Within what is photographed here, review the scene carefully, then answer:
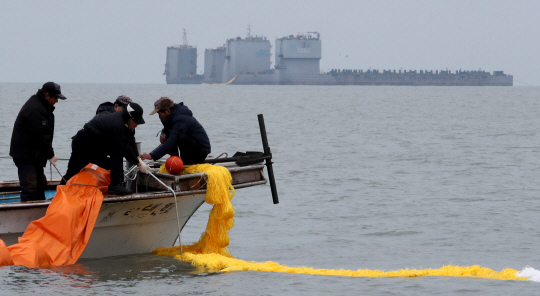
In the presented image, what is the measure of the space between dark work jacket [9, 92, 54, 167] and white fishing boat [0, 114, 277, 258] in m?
0.62

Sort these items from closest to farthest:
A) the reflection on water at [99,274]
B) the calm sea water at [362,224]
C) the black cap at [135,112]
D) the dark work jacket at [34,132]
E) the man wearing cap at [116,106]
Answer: the reflection on water at [99,274]
the black cap at [135,112]
the calm sea water at [362,224]
the dark work jacket at [34,132]
the man wearing cap at [116,106]

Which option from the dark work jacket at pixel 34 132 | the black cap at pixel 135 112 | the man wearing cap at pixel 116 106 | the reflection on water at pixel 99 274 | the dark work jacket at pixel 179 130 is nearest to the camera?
the reflection on water at pixel 99 274

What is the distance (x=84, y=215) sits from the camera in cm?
909

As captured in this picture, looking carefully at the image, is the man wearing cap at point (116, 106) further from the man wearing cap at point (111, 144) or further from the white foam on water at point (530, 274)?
the white foam on water at point (530, 274)

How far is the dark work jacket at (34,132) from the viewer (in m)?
9.37

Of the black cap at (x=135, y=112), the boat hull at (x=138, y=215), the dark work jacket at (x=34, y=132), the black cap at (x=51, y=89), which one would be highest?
the black cap at (x=51, y=89)

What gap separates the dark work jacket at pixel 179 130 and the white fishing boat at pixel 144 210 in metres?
0.35

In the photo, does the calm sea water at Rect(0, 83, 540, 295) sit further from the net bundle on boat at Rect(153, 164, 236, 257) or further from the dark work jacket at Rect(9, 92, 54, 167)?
the dark work jacket at Rect(9, 92, 54, 167)

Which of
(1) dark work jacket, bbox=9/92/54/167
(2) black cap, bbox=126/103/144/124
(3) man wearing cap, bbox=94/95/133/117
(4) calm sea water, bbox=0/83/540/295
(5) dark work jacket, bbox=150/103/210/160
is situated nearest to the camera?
(2) black cap, bbox=126/103/144/124

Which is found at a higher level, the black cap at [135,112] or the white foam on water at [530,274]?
the black cap at [135,112]

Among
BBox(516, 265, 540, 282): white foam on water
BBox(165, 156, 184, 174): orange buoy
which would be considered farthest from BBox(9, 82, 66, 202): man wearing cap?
BBox(516, 265, 540, 282): white foam on water

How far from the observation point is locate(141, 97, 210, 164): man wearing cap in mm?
9586

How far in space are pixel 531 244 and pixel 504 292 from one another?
13.7ft

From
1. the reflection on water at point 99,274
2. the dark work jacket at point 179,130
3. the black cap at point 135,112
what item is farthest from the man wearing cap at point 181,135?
the reflection on water at point 99,274
